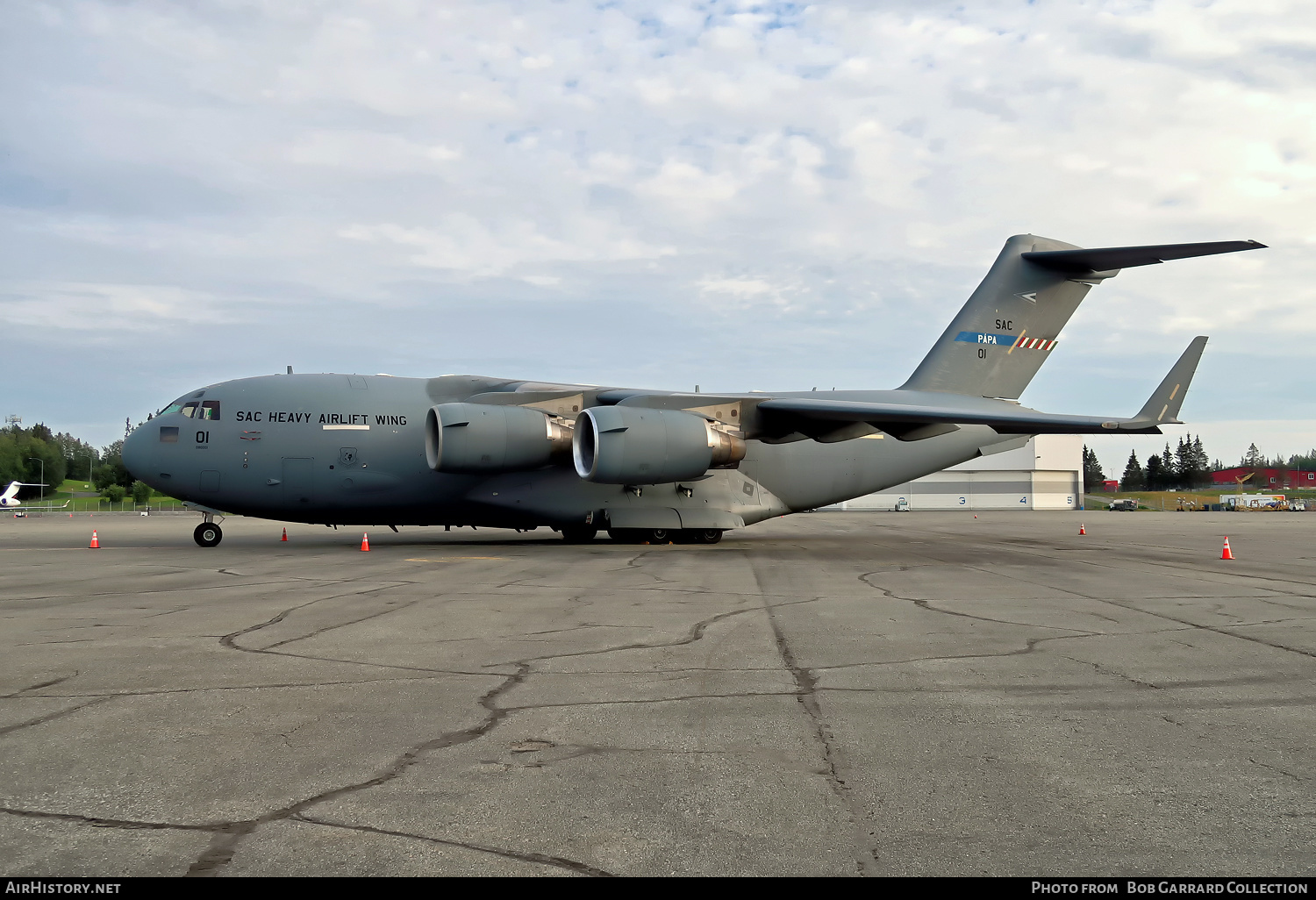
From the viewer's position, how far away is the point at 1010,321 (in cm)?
2127

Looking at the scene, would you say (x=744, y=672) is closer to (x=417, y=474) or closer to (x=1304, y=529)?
(x=417, y=474)

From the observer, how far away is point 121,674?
5715 mm

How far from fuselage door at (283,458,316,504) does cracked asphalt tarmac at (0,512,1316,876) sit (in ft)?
24.7

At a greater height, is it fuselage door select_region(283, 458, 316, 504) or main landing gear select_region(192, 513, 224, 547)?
fuselage door select_region(283, 458, 316, 504)

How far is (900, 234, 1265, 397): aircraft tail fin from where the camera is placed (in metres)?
20.9

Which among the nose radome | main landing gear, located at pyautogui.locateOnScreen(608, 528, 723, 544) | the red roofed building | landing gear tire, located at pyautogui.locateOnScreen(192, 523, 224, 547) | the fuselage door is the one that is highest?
the nose radome

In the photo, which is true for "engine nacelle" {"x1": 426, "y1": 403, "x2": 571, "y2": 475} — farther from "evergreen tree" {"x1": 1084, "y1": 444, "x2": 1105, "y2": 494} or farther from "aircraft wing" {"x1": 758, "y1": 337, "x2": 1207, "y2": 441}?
"evergreen tree" {"x1": 1084, "y1": 444, "x2": 1105, "y2": 494}

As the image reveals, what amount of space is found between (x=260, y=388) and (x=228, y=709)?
14.3m

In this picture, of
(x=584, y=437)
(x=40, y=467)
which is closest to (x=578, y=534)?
(x=584, y=437)

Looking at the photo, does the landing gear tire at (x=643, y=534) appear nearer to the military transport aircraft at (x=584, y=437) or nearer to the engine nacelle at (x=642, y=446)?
the military transport aircraft at (x=584, y=437)

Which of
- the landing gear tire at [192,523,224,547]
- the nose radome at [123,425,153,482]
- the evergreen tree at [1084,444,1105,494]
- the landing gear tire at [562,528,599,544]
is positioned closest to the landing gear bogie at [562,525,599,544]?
the landing gear tire at [562,528,599,544]

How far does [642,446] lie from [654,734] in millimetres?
12920

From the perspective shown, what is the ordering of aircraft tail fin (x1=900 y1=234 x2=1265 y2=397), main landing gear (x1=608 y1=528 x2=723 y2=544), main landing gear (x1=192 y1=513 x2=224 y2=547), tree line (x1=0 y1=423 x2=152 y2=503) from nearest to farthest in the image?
main landing gear (x1=192 y1=513 x2=224 y2=547) < main landing gear (x1=608 y1=528 x2=723 y2=544) < aircraft tail fin (x1=900 y1=234 x2=1265 y2=397) < tree line (x1=0 y1=423 x2=152 y2=503)

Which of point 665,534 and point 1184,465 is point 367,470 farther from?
point 1184,465
